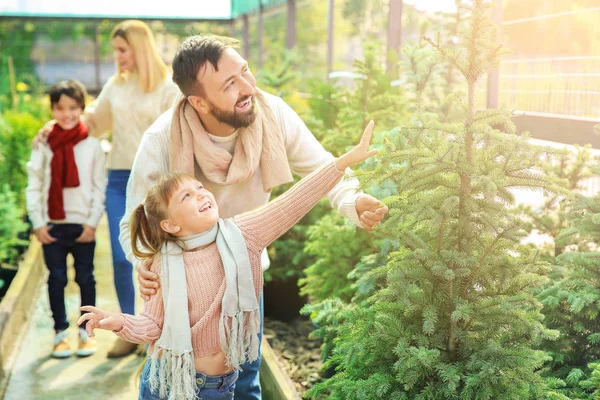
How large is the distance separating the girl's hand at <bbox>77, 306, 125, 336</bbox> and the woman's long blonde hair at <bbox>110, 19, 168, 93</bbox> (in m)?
2.71

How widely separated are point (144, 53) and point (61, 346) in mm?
1969

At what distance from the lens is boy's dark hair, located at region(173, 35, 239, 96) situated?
2910 mm

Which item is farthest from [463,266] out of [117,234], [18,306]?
[18,306]

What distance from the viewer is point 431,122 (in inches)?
101

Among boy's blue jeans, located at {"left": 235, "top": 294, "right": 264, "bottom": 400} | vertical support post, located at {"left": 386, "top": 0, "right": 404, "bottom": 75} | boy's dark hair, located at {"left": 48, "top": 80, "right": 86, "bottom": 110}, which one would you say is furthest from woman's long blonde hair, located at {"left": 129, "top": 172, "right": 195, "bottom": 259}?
vertical support post, located at {"left": 386, "top": 0, "right": 404, "bottom": 75}

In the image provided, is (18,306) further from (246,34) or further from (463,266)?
(246,34)

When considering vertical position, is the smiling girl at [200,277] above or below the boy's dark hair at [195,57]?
below

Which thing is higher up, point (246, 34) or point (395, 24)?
point (246, 34)

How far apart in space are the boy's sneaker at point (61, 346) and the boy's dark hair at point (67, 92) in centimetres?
149

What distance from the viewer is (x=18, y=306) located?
5422mm

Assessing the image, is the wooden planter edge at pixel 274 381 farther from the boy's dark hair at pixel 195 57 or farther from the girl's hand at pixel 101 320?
the boy's dark hair at pixel 195 57

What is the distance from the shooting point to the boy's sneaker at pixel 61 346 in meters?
4.98

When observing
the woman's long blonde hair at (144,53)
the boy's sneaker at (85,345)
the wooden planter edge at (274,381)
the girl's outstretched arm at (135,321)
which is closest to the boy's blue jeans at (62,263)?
the boy's sneaker at (85,345)

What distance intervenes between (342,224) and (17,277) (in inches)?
115
